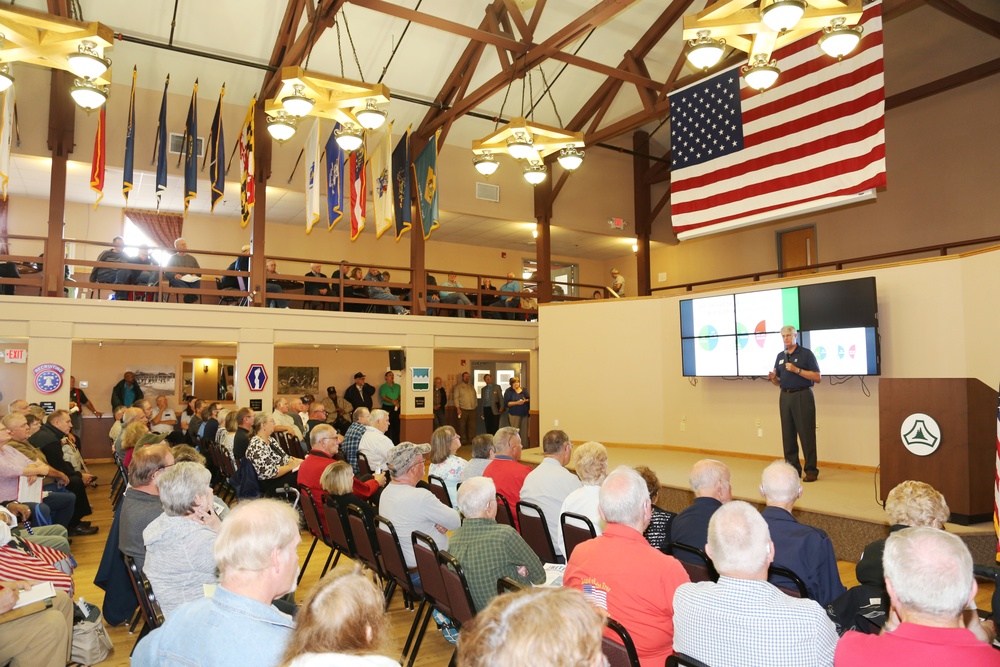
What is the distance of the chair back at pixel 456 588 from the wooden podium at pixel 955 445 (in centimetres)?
434

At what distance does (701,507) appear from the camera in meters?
3.54

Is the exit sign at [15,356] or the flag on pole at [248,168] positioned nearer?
the exit sign at [15,356]

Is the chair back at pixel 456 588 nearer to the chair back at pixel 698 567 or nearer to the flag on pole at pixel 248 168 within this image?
the chair back at pixel 698 567

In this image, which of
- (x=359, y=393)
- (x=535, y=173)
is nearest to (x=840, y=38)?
(x=535, y=173)

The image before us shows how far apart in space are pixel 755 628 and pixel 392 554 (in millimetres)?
2378

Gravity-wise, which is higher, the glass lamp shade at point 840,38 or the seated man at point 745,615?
the glass lamp shade at point 840,38

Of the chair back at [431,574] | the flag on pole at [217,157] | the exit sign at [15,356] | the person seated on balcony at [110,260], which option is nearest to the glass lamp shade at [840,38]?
the chair back at [431,574]

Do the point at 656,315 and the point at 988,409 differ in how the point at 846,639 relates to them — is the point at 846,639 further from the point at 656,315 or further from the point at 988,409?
the point at 656,315

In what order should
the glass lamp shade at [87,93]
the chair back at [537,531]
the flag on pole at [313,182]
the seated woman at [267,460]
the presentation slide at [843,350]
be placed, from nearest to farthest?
the chair back at [537,531], the seated woman at [267,460], the glass lamp shade at [87,93], the presentation slide at [843,350], the flag on pole at [313,182]

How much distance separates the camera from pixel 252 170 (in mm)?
10148

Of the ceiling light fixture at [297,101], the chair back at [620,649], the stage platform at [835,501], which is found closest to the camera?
the chair back at [620,649]

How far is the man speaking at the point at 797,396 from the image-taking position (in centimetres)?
733

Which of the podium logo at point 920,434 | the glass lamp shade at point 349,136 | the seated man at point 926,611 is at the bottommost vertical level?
the seated man at point 926,611

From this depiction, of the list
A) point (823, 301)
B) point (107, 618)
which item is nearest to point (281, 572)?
point (107, 618)
